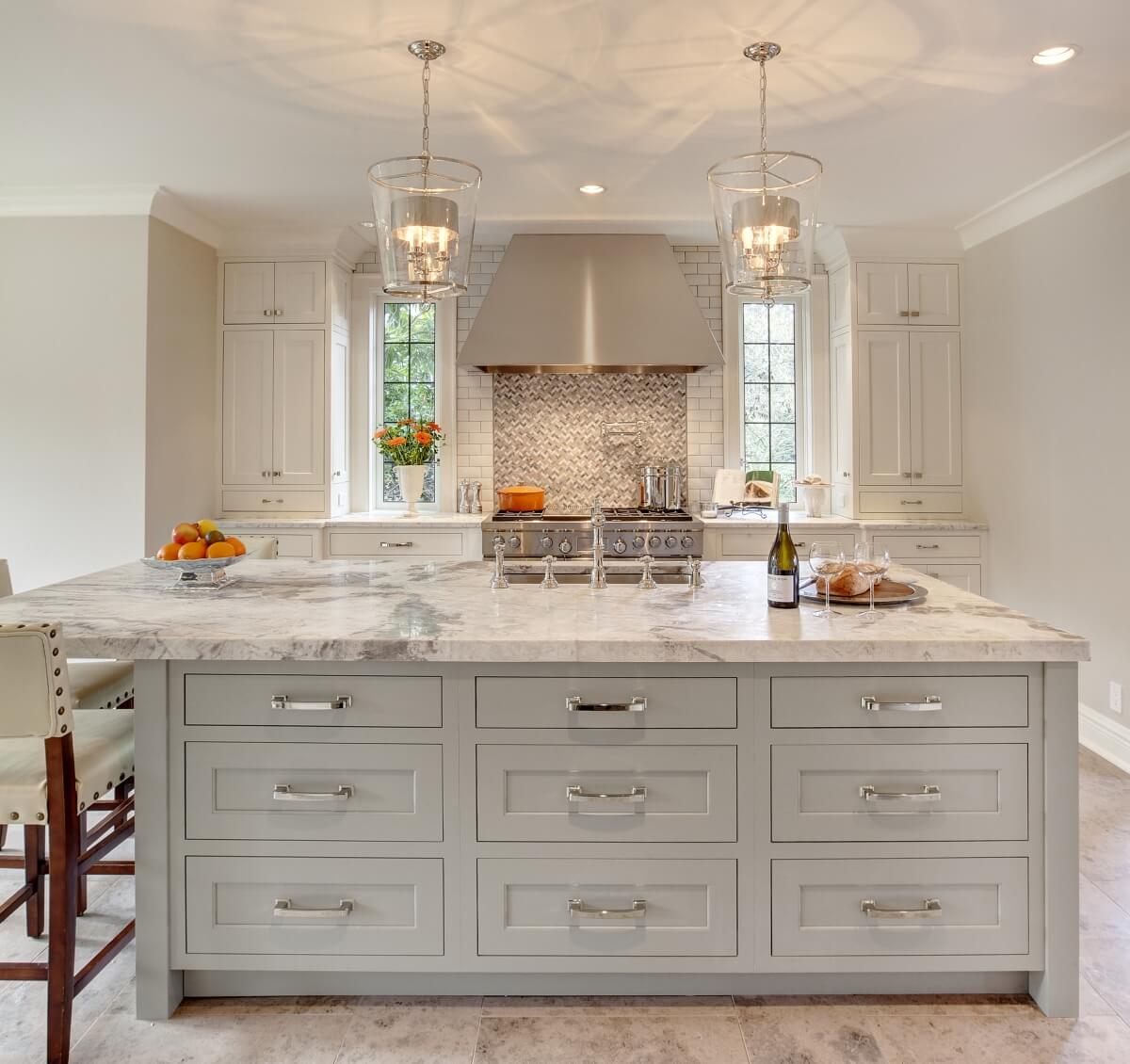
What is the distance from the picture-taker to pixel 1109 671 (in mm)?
3838

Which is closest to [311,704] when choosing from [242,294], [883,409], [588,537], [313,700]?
[313,700]

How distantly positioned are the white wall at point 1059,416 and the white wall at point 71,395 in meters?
4.39

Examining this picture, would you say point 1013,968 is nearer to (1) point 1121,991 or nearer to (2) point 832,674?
(1) point 1121,991

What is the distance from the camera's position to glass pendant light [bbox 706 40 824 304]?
2.26 m

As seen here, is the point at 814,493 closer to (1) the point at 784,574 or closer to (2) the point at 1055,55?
(2) the point at 1055,55

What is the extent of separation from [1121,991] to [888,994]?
0.57m

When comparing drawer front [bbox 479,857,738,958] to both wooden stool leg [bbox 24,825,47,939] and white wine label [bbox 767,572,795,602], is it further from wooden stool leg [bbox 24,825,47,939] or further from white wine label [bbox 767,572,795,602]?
wooden stool leg [bbox 24,825,47,939]

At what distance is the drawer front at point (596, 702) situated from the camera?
199cm

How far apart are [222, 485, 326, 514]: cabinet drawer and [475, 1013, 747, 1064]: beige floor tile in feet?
11.8

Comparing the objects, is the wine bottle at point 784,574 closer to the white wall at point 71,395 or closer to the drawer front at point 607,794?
the drawer front at point 607,794

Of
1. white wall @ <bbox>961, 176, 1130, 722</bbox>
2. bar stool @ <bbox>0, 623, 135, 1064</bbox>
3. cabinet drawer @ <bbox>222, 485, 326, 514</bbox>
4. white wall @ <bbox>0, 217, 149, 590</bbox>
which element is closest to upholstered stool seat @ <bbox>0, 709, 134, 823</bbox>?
bar stool @ <bbox>0, 623, 135, 1064</bbox>

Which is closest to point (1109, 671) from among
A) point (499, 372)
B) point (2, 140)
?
point (499, 372)

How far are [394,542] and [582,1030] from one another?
3325 mm

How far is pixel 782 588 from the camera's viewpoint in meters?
2.27
